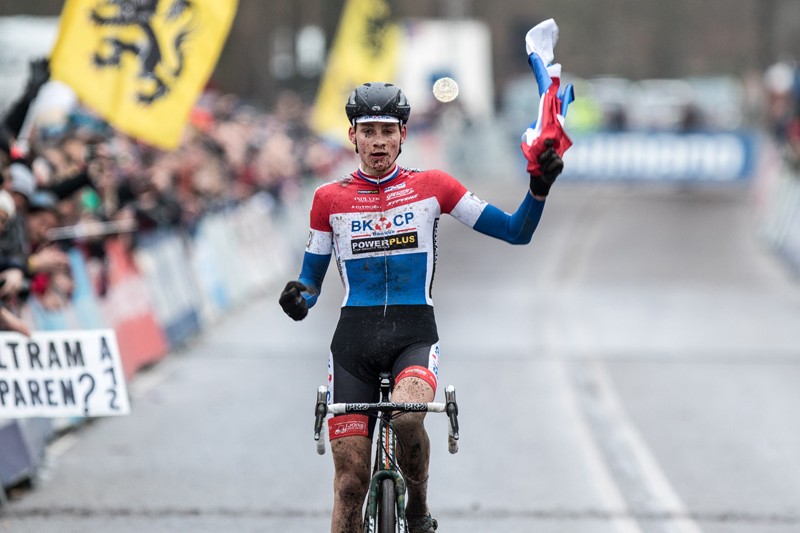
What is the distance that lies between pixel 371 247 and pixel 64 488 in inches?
151

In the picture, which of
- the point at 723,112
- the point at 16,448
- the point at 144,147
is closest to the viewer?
the point at 16,448

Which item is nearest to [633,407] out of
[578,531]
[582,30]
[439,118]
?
[578,531]

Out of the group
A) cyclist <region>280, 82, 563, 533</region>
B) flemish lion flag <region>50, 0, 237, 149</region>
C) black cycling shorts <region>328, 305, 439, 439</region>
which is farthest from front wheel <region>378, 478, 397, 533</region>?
flemish lion flag <region>50, 0, 237, 149</region>

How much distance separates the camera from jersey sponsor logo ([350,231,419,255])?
6930 mm

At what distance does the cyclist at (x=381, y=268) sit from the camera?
268 inches

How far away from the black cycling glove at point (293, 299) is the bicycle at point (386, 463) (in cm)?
38

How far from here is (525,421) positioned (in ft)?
40.0

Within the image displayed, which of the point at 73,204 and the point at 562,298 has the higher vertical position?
the point at 73,204

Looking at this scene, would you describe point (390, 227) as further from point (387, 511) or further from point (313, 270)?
point (387, 511)

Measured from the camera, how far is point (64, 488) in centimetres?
991

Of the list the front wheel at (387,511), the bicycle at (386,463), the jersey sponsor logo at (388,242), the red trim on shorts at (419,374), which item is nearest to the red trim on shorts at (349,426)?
the bicycle at (386,463)

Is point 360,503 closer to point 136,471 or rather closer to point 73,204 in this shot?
point 136,471

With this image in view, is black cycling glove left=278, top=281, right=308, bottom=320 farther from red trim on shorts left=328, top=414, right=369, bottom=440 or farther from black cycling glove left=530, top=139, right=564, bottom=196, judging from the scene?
black cycling glove left=530, top=139, right=564, bottom=196

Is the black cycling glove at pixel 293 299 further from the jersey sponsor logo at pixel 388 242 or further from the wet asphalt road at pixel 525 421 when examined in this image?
the wet asphalt road at pixel 525 421
